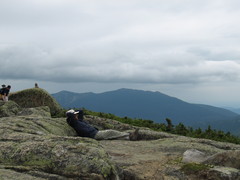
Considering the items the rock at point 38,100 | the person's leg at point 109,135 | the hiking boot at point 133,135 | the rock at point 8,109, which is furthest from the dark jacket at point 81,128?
the rock at point 38,100

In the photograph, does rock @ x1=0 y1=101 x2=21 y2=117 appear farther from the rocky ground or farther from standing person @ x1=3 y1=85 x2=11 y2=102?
the rocky ground

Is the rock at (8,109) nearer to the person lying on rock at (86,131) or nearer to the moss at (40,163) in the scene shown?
the person lying on rock at (86,131)

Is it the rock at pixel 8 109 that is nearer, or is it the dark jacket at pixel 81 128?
the dark jacket at pixel 81 128

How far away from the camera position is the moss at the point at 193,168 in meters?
10.5

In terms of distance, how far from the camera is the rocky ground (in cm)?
815

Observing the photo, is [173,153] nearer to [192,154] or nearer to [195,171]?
[192,154]

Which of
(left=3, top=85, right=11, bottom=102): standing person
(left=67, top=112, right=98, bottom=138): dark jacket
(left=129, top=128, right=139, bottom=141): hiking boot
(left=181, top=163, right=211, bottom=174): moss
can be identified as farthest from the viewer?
(left=3, top=85, right=11, bottom=102): standing person

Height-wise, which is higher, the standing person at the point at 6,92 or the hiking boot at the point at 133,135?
the standing person at the point at 6,92

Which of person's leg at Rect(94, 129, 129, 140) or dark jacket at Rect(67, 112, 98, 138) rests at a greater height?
dark jacket at Rect(67, 112, 98, 138)

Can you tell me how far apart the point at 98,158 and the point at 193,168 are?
4.20 meters

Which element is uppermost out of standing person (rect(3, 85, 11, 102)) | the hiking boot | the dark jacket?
standing person (rect(3, 85, 11, 102))

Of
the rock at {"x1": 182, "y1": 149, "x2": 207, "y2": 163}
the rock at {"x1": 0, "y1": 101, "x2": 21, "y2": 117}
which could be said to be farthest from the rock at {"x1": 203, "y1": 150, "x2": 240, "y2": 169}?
the rock at {"x1": 0, "y1": 101, "x2": 21, "y2": 117}

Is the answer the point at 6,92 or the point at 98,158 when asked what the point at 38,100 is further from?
the point at 98,158

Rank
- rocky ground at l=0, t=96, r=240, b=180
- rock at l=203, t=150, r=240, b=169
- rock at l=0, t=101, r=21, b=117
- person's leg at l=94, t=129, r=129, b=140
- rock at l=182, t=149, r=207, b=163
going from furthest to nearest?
1. rock at l=0, t=101, r=21, b=117
2. person's leg at l=94, t=129, r=129, b=140
3. rock at l=182, t=149, r=207, b=163
4. rock at l=203, t=150, r=240, b=169
5. rocky ground at l=0, t=96, r=240, b=180
